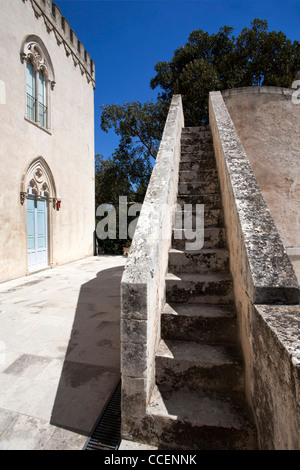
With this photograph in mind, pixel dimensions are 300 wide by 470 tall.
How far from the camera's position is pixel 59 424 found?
175cm

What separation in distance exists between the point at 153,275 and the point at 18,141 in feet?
21.4

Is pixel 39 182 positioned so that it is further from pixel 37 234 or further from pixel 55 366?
pixel 55 366

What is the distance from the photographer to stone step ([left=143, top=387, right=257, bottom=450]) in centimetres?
147

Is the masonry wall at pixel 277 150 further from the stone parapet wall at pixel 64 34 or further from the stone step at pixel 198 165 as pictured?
the stone parapet wall at pixel 64 34

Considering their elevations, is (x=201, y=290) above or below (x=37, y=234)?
below

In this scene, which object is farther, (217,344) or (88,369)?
(88,369)

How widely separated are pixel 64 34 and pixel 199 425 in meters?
11.5

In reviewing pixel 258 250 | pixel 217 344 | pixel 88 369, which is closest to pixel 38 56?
pixel 88 369

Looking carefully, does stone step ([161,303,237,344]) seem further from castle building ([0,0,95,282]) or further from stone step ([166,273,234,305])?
castle building ([0,0,95,282])

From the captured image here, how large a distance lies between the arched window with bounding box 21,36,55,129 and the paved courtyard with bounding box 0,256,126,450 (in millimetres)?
5614

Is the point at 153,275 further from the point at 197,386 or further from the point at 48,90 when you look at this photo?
the point at 48,90

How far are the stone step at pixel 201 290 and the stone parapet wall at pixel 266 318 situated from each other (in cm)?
14

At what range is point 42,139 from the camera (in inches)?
295

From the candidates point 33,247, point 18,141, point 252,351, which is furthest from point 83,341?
point 18,141
